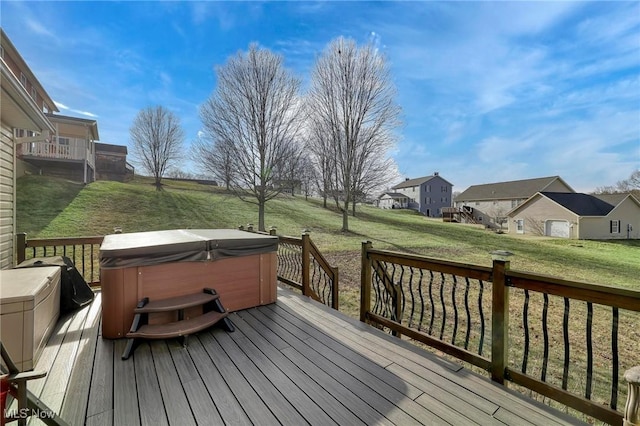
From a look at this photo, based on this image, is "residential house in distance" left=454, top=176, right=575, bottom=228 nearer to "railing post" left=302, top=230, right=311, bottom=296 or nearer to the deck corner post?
"railing post" left=302, top=230, right=311, bottom=296

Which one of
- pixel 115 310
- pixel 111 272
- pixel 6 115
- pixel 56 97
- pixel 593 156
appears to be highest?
pixel 56 97

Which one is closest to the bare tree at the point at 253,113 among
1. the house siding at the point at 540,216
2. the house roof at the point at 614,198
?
the house siding at the point at 540,216

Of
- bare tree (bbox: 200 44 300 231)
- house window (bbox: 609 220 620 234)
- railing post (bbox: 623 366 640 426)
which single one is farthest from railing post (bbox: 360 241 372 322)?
house window (bbox: 609 220 620 234)

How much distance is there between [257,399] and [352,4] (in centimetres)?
900

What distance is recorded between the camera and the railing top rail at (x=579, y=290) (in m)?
1.58

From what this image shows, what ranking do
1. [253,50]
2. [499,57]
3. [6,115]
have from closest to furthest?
[6,115] → [499,57] → [253,50]

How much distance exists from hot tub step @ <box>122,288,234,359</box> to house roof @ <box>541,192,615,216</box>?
28.9 m

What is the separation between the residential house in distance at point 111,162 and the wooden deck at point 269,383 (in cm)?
2815

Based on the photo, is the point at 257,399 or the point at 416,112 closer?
the point at 257,399

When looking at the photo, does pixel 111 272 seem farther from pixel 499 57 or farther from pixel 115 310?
pixel 499 57

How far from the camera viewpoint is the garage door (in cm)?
2228

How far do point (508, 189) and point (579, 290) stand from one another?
40.2 metres

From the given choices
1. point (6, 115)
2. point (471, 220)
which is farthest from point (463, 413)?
point (471, 220)

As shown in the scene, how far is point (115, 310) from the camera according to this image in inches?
116
